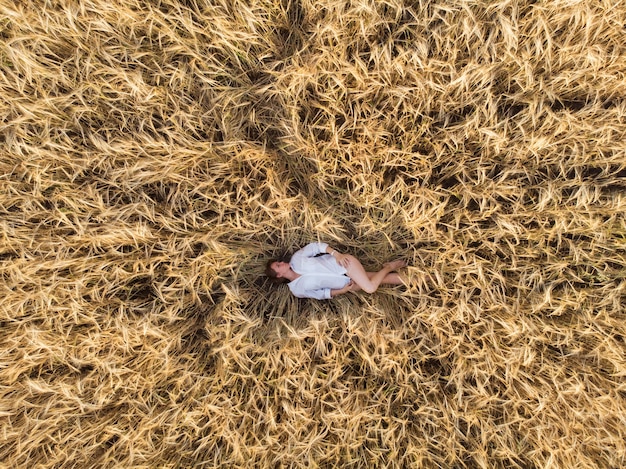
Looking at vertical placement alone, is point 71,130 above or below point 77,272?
above

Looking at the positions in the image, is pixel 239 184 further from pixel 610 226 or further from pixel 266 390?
pixel 610 226

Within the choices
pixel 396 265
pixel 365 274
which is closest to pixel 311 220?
pixel 365 274

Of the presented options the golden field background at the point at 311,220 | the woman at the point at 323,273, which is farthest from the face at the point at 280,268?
the golden field background at the point at 311,220

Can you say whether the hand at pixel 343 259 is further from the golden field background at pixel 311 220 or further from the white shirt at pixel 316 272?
the golden field background at pixel 311 220

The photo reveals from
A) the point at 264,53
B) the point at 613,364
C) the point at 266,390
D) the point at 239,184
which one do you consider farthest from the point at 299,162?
the point at 613,364

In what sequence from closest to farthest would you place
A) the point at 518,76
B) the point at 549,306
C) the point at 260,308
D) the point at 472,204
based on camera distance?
the point at 518,76, the point at 549,306, the point at 472,204, the point at 260,308
